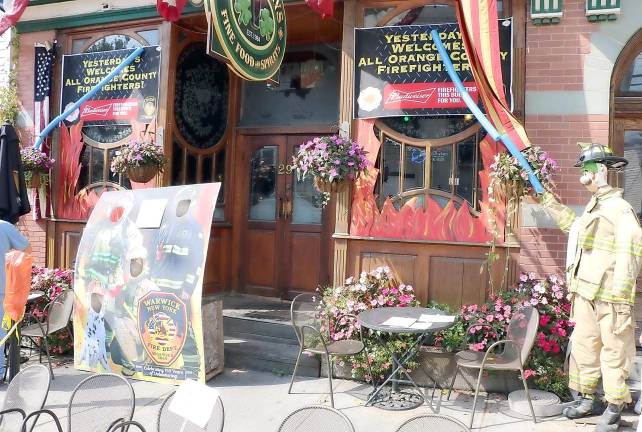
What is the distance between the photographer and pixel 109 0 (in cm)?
709

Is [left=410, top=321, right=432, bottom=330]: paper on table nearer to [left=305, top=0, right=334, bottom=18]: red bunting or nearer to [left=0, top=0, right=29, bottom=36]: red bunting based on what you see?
[left=305, top=0, right=334, bottom=18]: red bunting

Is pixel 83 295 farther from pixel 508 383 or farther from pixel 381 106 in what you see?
pixel 508 383

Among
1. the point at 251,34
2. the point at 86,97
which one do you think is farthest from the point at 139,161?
the point at 251,34

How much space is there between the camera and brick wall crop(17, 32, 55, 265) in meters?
7.56

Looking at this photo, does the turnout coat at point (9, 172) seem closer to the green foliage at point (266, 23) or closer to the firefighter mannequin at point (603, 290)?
the green foliage at point (266, 23)

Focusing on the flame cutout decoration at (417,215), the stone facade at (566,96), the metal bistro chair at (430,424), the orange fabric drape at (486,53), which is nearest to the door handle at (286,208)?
the flame cutout decoration at (417,215)

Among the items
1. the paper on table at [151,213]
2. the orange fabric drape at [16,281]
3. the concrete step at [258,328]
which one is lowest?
the concrete step at [258,328]

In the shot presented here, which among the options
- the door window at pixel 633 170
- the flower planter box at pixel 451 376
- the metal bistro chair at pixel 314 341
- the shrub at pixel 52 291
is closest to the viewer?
the metal bistro chair at pixel 314 341

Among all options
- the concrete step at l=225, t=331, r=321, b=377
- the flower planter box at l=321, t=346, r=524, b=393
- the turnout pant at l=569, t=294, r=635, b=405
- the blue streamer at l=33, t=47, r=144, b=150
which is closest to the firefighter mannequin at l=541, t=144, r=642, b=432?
the turnout pant at l=569, t=294, r=635, b=405

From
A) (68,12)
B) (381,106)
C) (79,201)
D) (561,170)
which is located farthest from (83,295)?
(561,170)

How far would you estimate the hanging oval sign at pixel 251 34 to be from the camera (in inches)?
187

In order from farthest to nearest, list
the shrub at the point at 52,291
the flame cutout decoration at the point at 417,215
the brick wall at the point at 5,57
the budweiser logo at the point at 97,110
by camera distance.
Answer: the brick wall at the point at 5,57
the budweiser logo at the point at 97,110
the shrub at the point at 52,291
the flame cutout decoration at the point at 417,215

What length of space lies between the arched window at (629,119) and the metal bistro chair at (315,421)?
4297 mm

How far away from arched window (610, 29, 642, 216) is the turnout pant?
5.30 ft
